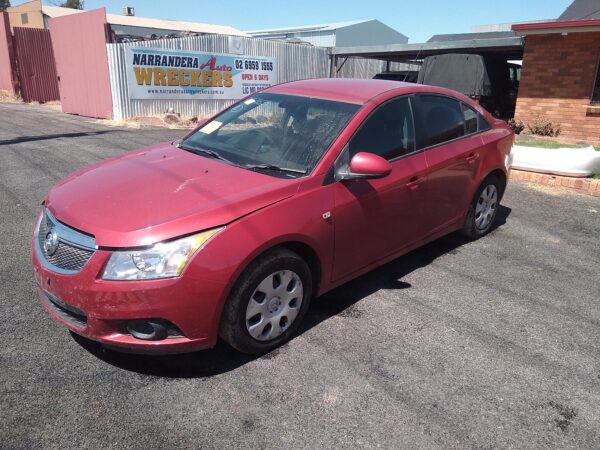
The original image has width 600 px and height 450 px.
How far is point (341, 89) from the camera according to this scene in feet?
13.1

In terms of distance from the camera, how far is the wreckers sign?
48.4 feet

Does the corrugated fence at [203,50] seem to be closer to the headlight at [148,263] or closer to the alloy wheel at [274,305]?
the alloy wheel at [274,305]

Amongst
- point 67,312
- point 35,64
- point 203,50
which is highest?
point 203,50

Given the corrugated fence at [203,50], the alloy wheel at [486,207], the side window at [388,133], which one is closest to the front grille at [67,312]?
the side window at [388,133]

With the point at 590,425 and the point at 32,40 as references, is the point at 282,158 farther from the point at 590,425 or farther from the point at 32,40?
the point at 32,40

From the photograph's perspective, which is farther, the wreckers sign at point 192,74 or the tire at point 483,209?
the wreckers sign at point 192,74

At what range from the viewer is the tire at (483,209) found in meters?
4.99

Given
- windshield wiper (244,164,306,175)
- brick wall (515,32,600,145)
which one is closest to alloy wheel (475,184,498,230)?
windshield wiper (244,164,306,175)

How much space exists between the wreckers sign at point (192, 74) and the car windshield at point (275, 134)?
11.8 metres

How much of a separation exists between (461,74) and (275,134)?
10947 mm

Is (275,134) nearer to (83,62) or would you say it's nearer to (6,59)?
(83,62)

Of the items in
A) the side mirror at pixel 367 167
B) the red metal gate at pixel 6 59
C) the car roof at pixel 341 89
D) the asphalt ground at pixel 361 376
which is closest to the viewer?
the asphalt ground at pixel 361 376

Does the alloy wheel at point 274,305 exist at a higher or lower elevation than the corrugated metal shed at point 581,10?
lower

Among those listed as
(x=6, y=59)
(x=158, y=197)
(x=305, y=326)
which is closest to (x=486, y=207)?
(x=305, y=326)
